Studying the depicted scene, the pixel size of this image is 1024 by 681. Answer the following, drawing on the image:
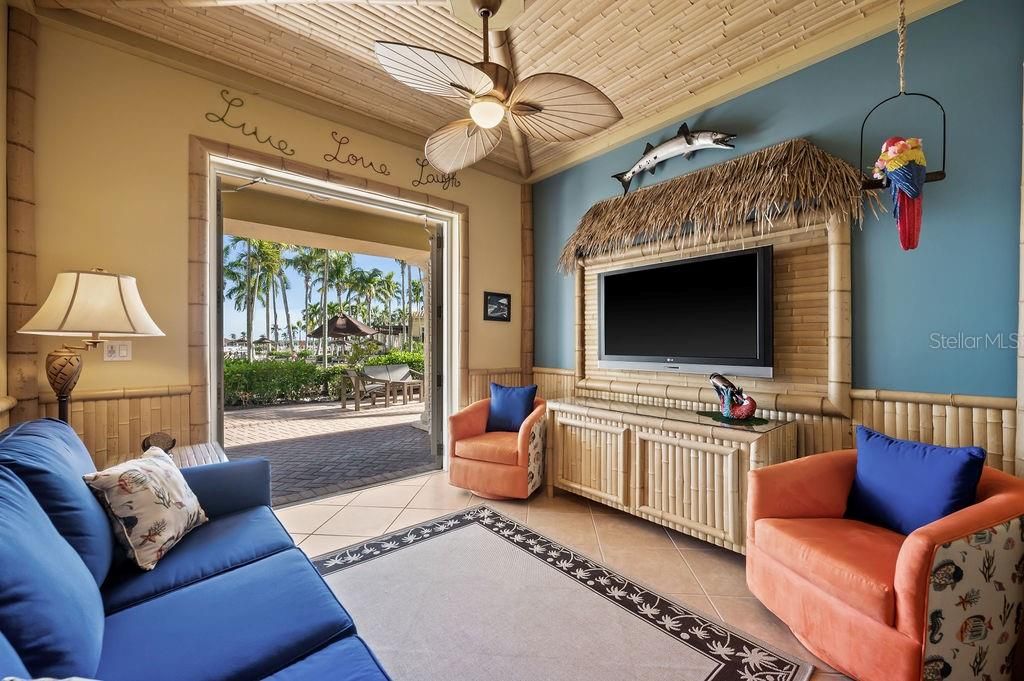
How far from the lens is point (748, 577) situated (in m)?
1.93

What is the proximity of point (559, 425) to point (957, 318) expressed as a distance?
2270mm

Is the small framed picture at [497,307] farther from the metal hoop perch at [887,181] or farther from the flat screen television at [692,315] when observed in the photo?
the metal hoop perch at [887,181]

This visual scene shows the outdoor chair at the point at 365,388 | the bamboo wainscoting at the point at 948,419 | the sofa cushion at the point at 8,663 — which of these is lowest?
the outdoor chair at the point at 365,388

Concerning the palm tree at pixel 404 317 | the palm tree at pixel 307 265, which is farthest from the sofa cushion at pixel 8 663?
the palm tree at pixel 307 265

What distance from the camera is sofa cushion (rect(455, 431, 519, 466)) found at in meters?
3.10

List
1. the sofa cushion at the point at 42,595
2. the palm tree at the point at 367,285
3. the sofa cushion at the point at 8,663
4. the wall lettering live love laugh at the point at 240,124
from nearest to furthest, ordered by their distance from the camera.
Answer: the sofa cushion at the point at 8,663, the sofa cushion at the point at 42,595, the wall lettering live love laugh at the point at 240,124, the palm tree at the point at 367,285

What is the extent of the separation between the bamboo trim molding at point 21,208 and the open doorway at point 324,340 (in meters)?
0.86

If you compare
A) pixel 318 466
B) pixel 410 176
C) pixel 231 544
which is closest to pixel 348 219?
pixel 410 176

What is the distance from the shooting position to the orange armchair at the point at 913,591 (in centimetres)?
131

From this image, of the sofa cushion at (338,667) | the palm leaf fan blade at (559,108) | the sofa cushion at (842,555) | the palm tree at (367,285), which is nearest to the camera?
the sofa cushion at (338,667)

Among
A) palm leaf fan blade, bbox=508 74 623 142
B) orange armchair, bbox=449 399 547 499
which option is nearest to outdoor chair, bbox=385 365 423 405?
orange armchair, bbox=449 399 547 499

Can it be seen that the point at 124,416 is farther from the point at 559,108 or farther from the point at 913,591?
the point at 913,591

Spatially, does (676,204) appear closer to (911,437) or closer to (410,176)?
(911,437)

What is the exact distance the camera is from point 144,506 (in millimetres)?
1467
